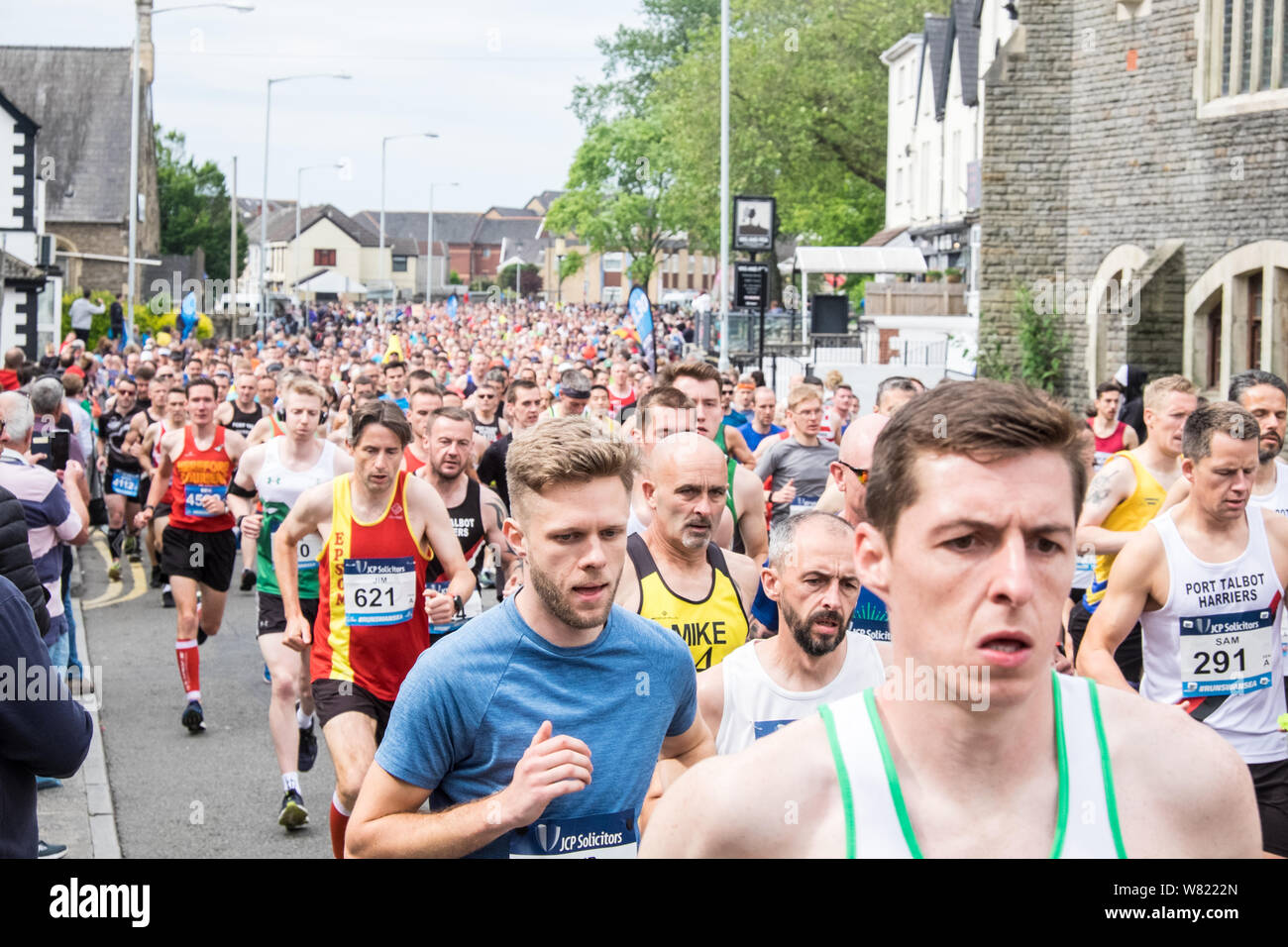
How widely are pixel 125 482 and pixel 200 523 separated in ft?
19.2

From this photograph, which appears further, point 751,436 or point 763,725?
point 751,436

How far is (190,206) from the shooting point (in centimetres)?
7644

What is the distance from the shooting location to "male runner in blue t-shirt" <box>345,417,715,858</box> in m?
3.44

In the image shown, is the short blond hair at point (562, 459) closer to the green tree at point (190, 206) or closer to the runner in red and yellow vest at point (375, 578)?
the runner in red and yellow vest at point (375, 578)

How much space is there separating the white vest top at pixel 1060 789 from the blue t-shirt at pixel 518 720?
4.83 ft

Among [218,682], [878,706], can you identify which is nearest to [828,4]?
[218,682]

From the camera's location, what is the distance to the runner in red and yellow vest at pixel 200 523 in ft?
34.2

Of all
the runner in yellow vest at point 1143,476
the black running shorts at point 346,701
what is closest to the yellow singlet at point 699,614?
the black running shorts at point 346,701

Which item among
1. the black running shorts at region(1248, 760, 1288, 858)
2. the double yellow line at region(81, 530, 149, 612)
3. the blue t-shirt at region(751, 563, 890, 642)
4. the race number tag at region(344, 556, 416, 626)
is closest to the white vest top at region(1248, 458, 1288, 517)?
the black running shorts at region(1248, 760, 1288, 858)

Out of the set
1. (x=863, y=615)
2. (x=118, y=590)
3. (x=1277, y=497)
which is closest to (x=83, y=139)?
(x=118, y=590)

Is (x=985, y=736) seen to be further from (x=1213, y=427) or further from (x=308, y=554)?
(x=308, y=554)

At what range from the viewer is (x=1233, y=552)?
19.1 feet
